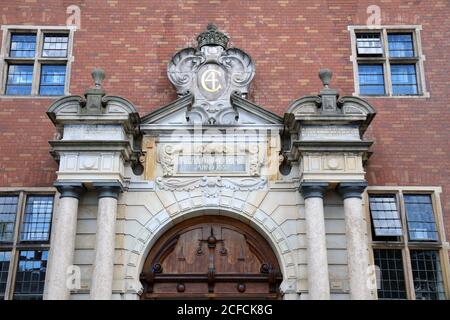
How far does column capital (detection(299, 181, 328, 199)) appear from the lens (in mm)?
9953

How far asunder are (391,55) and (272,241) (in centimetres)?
471

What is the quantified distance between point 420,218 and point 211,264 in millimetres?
3888

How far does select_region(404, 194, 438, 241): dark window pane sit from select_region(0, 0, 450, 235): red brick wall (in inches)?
11.1

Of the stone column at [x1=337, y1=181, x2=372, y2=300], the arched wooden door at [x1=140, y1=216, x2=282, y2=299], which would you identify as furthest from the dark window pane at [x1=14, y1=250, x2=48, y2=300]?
the stone column at [x1=337, y1=181, x2=372, y2=300]

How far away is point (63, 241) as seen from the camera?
380 inches

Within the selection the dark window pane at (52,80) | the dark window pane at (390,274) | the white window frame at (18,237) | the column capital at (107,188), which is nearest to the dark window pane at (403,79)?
the dark window pane at (390,274)

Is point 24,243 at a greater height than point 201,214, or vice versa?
point 201,214

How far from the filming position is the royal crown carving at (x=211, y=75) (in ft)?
35.9

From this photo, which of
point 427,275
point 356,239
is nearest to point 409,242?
point 427,275

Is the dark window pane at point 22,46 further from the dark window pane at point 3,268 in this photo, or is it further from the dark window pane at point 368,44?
the dark window pane at point 368,44

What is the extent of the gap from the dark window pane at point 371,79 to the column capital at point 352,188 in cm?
268

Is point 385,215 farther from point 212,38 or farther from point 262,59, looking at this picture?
point 212,38

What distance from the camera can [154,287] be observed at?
1044 cm
